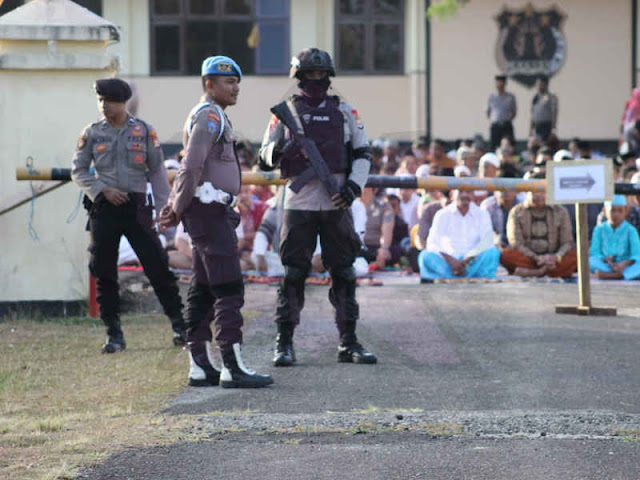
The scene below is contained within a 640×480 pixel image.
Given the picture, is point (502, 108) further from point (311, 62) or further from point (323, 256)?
point (311, 62)

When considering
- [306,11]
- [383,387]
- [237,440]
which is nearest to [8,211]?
[383,387]

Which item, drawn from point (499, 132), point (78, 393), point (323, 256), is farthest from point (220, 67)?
point (499, 132)

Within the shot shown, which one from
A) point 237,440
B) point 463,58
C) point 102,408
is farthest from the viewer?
point 463,58

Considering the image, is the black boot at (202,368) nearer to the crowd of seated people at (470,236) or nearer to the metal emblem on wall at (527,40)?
the crowd of seated people at (470,236)

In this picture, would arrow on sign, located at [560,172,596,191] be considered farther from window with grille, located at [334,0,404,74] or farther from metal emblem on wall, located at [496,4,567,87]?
window with grille, located at [334,0,404,74]

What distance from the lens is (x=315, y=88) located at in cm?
858

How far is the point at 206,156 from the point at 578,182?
459cm

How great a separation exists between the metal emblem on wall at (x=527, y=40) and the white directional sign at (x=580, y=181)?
17.1 m

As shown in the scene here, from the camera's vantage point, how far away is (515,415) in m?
6.79

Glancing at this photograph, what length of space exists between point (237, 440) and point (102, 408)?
1.24 meters

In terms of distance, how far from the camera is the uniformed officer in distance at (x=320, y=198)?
8.58 metres

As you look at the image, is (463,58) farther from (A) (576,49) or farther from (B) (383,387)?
(B) (383,387)

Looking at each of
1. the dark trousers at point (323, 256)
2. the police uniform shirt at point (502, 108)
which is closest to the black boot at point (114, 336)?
the dark trousers at point (323, 256)

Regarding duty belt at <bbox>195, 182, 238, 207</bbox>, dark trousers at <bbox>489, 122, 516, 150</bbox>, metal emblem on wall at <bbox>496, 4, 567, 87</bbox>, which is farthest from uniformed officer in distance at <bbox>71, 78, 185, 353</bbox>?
metal emblem on wall at <bbox>496, 4, 567, 87</bbox>
